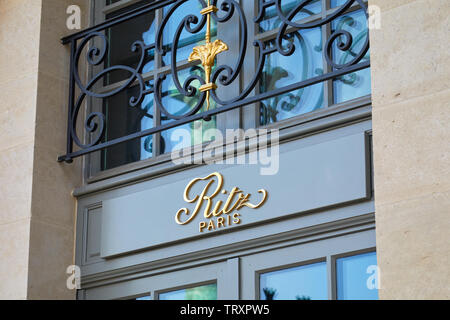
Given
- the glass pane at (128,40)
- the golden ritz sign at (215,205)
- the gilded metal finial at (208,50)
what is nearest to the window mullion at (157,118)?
the glass pane at (128,40)

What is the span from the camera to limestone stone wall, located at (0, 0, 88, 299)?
6.74m

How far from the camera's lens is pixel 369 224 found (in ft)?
18.7

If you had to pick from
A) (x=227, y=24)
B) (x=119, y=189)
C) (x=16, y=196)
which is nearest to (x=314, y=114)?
(x=227, y=24)

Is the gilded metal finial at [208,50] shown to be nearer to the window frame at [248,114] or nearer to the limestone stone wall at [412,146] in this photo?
the window frame at [248,114]

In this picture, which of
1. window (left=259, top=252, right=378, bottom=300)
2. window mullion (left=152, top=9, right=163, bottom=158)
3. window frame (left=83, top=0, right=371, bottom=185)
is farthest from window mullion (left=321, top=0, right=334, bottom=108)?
window mullion (left=152, top=9, right=163, bottom=158)

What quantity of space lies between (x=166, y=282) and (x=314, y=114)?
4.30ft

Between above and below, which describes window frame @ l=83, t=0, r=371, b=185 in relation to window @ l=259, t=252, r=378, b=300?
above

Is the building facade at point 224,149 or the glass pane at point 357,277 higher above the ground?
the building facade at point 224,149

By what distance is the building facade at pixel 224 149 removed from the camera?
499cm

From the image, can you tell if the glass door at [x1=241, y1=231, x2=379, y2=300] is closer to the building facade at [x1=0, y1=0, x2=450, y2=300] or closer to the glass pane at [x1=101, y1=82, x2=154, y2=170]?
the building facade at [x1=0, y1=0, x2=450, y2=300]

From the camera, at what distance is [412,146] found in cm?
493

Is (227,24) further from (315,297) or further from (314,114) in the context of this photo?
(315,297)

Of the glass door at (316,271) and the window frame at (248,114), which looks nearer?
the glass door at (316,271)

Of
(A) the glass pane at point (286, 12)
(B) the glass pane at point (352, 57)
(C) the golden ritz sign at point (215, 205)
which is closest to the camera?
(B) the glass pane at point (352, 57)
